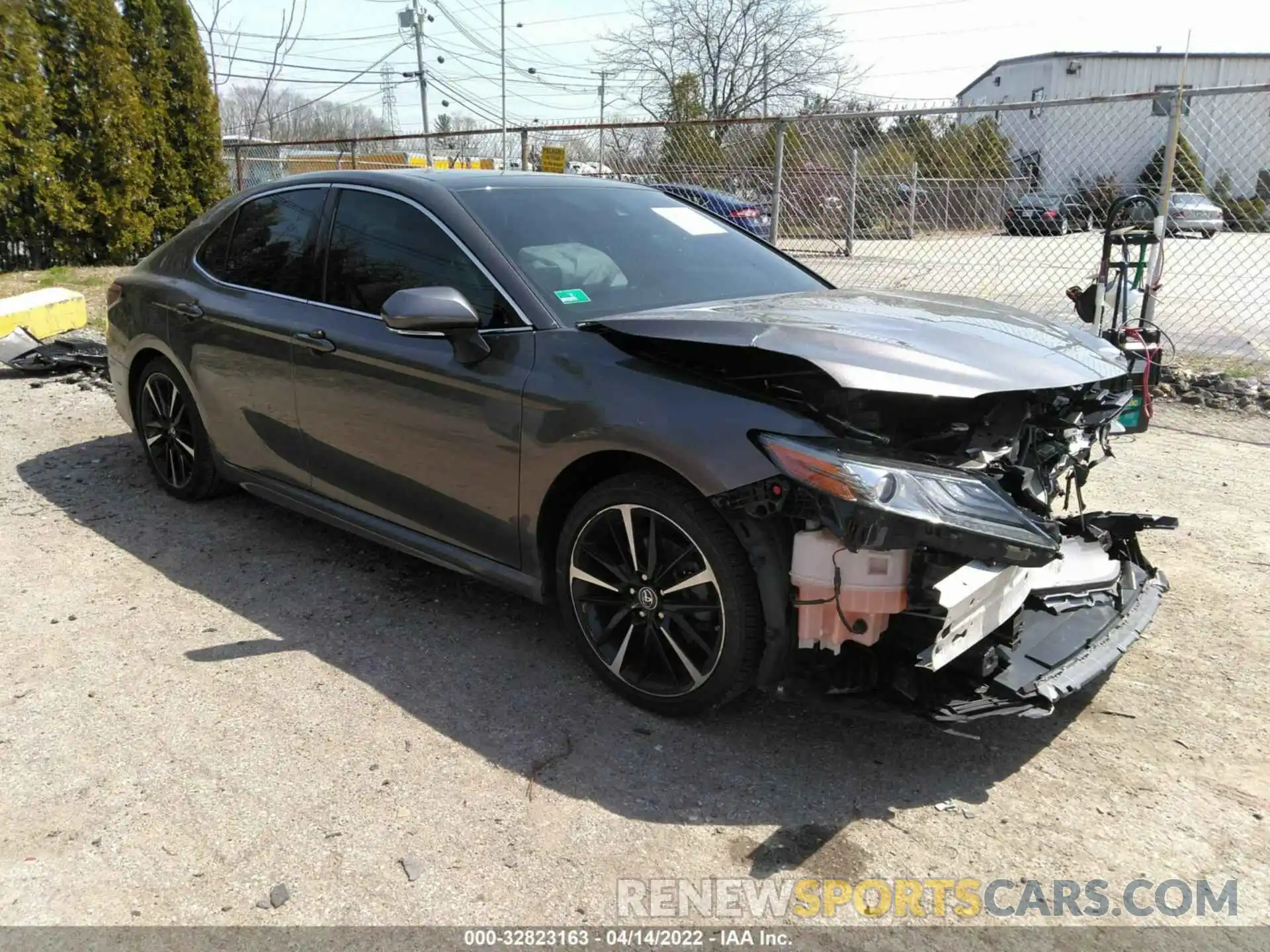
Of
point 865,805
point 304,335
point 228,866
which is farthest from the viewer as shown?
point 304,335

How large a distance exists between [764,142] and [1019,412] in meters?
7.14

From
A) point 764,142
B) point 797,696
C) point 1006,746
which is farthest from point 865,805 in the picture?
point 764,142

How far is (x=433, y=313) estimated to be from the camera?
307 centimetres

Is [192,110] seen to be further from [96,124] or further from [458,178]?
[458,178]

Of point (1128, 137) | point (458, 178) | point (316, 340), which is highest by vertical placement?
point (1128, 137)

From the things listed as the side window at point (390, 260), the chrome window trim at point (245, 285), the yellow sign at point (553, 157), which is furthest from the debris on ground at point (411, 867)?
the yellow sign at point (553, 157)

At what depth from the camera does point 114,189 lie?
14.0 m

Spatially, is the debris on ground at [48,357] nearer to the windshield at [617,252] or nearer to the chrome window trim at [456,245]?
the chrome window trim at [456,245]

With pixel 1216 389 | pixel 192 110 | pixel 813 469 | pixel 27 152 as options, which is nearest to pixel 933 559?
pixel 813 469

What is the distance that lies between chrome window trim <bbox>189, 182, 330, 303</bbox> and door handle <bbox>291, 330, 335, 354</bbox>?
0.16 meters

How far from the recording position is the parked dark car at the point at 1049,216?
25.4 feet

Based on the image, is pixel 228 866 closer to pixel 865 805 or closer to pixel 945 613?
pixel 865 805

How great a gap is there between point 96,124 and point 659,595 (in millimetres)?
14312

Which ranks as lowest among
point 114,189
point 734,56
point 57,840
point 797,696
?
point 57,840
